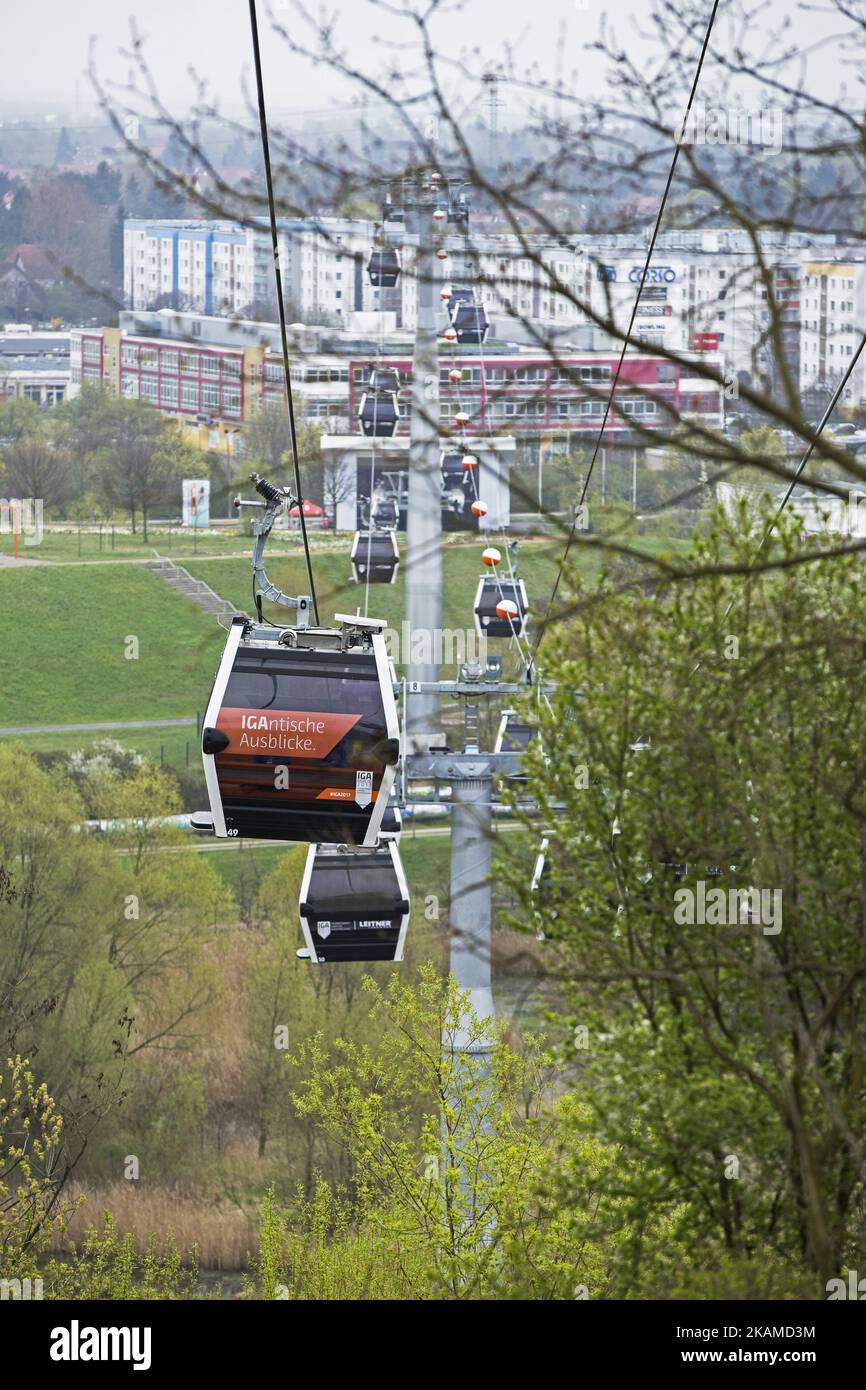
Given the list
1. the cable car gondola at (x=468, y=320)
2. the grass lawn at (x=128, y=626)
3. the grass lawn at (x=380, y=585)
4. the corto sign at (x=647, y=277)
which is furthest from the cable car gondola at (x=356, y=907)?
the grass lawn at (x=128, y=626)

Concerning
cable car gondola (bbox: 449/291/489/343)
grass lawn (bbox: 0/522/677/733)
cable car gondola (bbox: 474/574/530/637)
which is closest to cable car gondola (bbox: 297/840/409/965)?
cable car gondola (bbox: 474/574/530/637)

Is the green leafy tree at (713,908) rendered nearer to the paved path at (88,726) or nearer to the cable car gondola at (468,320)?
the cable car gondola at (468,320)

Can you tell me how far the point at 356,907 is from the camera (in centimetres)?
1560

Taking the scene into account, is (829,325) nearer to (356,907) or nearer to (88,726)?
(356,907)

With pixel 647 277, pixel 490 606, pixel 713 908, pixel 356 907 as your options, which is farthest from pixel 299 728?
pixel 490 606

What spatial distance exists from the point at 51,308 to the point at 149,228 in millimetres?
11005

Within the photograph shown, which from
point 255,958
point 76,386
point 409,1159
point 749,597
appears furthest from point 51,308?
point 749,597

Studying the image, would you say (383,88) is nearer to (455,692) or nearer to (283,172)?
(283,172)

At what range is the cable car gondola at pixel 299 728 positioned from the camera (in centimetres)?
1002

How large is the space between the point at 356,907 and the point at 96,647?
133ft

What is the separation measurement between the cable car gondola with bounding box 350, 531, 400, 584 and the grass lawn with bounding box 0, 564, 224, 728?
21.8 m

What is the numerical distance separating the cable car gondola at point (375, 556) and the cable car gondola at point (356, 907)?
42.3ft

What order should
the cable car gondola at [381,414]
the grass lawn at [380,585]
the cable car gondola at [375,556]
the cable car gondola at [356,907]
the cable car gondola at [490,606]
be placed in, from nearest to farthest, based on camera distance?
the cable car gondola at [356,907] → the cable car gondola at [490,606] → the cable car gondola at [381,414] → the cable car gondola at [375,556] → the grass lawn at [380,585]
